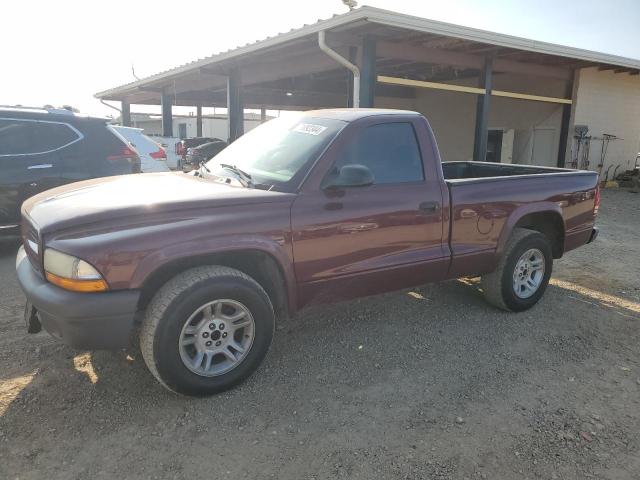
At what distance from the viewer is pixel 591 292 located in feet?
17.6

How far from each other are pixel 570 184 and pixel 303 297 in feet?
10.2

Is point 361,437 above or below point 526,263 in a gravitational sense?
below

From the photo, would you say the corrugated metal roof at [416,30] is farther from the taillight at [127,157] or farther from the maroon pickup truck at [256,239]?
the maroon pickup truck at [256,239]

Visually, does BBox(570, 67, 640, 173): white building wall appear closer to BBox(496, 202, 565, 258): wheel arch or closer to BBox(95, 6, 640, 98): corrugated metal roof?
BBox(95, 6, 640, 98): corrugated metal roof

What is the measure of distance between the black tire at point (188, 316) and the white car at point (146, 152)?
24.2 feet

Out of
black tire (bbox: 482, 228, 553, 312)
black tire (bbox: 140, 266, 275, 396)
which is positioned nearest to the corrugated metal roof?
black tire (bbox: 482, 228, 553, 312)

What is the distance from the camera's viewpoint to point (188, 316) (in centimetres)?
291

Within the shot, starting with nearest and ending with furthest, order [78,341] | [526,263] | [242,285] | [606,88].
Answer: [78,341], [242,285], [526,263], [606,88]

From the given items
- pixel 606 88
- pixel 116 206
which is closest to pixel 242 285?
pixel 116 206

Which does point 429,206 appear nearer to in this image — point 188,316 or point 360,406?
point 360,406

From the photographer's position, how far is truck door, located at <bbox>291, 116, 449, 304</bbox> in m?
3.32

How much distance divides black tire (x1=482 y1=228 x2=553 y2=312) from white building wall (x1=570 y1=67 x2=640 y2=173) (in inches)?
438

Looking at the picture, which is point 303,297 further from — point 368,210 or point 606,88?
point 606,88

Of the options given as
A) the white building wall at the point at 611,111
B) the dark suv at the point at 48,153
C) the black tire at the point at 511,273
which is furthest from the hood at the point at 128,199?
the white building wall at the point at 611,111
